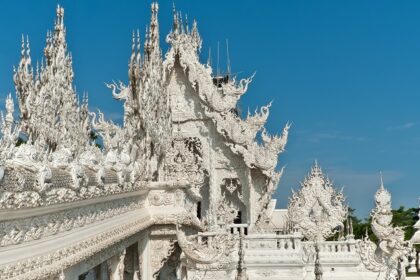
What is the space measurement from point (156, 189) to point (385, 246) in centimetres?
343

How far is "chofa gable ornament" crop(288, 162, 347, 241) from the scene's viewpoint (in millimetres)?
10250

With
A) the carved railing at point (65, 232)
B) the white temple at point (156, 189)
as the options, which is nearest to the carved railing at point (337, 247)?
the white temple at point (156, 189)

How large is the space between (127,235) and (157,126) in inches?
172

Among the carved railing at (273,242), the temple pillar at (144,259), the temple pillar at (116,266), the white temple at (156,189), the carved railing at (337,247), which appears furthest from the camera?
the carved railing at (337,247)

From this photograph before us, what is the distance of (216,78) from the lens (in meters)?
20.1

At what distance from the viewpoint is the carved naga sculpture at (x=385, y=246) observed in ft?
25.1

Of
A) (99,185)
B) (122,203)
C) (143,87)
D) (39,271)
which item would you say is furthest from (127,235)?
(143,87)

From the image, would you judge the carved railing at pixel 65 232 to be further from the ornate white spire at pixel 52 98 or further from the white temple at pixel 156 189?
the ornate white spire at pixel 52 98

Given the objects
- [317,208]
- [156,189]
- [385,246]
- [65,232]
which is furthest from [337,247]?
[65,232]

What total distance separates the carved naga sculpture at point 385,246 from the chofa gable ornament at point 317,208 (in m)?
2.16

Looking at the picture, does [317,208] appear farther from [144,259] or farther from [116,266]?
[116,266]

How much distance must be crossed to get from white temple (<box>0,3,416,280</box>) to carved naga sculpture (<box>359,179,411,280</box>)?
1.2 inches

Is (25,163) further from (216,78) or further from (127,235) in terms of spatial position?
(216,78)

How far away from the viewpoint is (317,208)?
1080 centimetres
